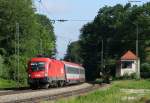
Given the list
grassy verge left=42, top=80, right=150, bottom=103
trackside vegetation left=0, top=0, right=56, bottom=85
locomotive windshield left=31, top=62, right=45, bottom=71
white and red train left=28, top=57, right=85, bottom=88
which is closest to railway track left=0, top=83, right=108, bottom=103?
grassy verge left=42, top=80, right=150, bottom=103

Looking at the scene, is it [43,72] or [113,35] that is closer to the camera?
[43,72]

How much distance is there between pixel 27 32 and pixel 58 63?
35.5m

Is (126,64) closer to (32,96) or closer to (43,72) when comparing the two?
(43,72)

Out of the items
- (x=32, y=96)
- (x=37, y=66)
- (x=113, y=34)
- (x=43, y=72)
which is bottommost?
(x=32, y=96)

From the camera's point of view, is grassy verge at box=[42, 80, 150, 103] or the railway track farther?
the railway track

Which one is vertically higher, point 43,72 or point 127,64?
point 127,64

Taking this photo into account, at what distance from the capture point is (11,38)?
3866 inches

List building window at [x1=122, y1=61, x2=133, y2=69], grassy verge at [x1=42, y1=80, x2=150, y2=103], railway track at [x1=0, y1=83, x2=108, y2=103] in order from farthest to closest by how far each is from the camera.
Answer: building window at [x1=122, y1=61, x2=133, y2=69]
railway track at [x1=0, y1=83, x2=108, y2=103]
grassy verge at [x1=42, y1=80, x2=150, y2=103]

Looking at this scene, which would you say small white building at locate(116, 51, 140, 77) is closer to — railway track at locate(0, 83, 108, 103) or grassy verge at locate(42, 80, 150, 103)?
railway track at locate(0, 83, 108, 103)

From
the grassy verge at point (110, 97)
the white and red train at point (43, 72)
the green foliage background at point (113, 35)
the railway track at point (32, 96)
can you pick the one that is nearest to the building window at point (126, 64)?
the green foliage background at point (113, 35)

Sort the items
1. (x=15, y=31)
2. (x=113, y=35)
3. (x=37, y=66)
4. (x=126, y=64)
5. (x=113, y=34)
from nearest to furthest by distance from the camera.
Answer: (x=37, y=66) → (x=15, y=31) → (x=126, y=64) → (x=113, y=35) → (x=113, y=34)

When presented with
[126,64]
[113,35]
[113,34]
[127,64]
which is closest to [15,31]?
[127,64]

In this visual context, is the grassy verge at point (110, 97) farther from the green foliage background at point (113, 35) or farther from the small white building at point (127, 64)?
Result: the green foliage background at point (113, 35)

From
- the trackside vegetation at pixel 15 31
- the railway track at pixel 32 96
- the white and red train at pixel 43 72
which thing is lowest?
the railway track at pixel 32 96
